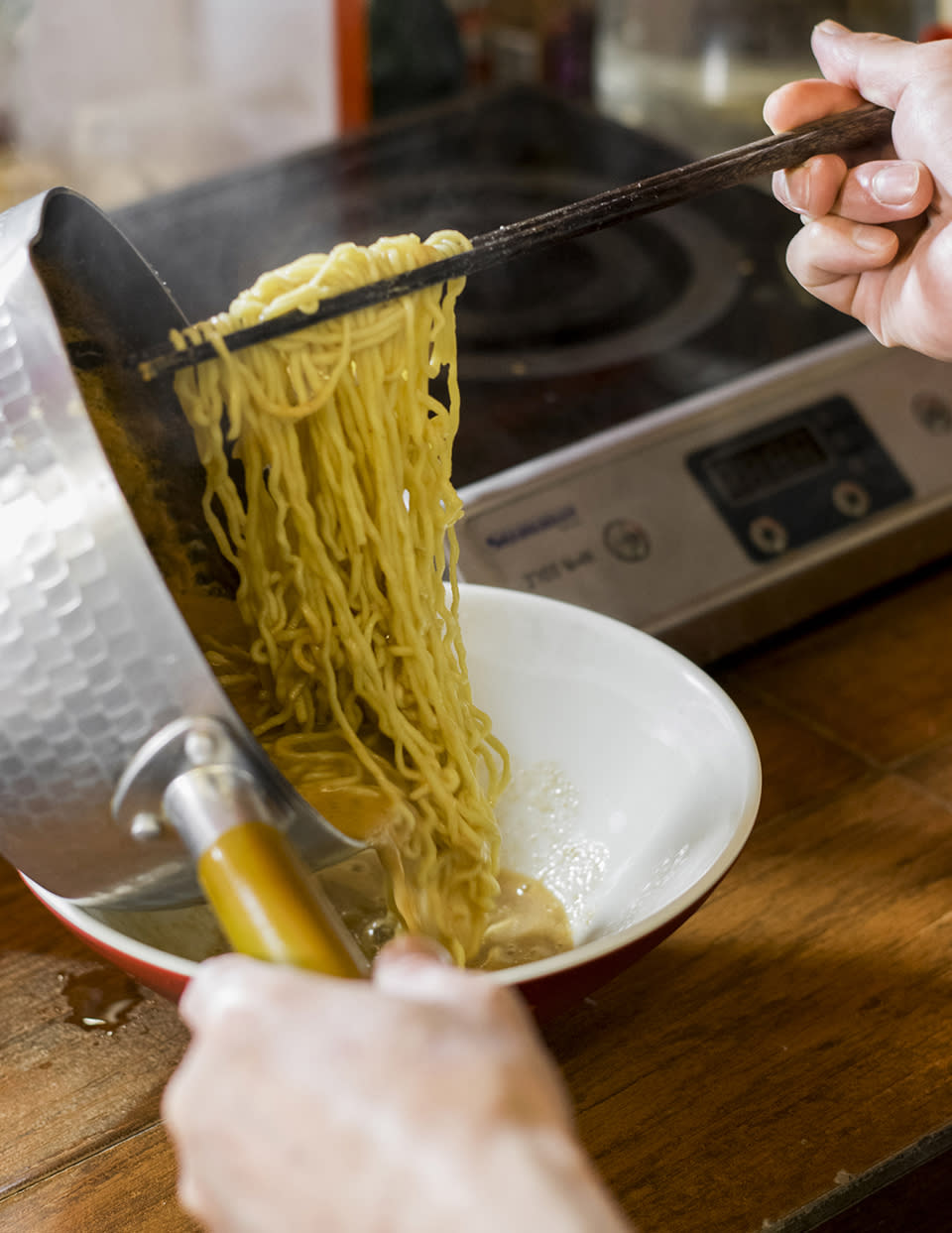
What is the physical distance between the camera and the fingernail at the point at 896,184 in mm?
785

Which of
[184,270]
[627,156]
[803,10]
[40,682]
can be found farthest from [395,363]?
[803,10]

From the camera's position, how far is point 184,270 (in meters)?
1.12

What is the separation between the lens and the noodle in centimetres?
63

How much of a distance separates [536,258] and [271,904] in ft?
2.81

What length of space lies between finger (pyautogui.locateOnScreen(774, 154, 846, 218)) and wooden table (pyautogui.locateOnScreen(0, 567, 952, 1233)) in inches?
13.9

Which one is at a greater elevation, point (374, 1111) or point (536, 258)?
point (374, 1111)

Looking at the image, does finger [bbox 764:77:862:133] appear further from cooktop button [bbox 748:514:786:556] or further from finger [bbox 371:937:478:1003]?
finger [bbox 371:937:478:1003]

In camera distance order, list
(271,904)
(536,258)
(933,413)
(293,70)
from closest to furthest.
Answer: (271,904) → (933,413) → (536,258) → (293,70)

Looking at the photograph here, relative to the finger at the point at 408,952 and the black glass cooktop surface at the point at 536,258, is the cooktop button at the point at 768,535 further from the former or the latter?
the finger at the point at 408,952

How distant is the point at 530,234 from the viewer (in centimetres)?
59

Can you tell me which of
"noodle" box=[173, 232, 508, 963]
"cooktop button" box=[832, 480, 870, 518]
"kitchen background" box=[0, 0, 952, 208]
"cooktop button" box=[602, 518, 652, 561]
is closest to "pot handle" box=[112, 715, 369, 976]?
"noodle" box=[173, 232, 508, 963]

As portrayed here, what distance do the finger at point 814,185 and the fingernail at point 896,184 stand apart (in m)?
0.03

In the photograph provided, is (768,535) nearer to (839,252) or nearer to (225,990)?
(839,252)

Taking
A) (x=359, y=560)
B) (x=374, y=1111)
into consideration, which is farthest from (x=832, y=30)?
(x=374, y=1111)
